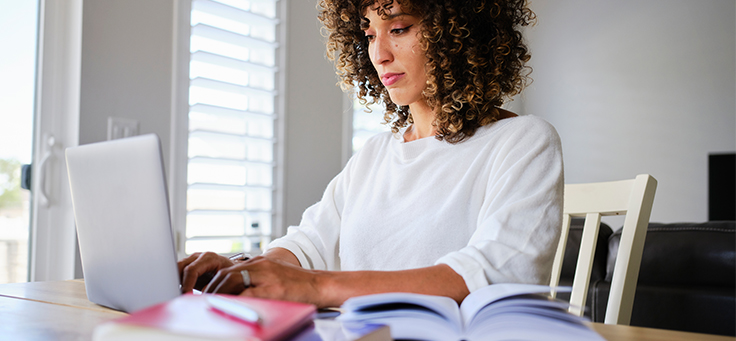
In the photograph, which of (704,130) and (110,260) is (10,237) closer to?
(110,260)

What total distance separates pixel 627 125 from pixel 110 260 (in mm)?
4739

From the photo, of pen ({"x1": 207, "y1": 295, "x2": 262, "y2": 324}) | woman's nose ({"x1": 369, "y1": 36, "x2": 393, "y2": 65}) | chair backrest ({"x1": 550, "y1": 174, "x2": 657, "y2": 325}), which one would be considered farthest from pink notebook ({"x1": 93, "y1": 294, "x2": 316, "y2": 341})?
woman's nose ({"x1": 369, "y1": 36, "x2": 393, "y2": 65})

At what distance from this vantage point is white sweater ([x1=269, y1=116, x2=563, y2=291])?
2.30 ft

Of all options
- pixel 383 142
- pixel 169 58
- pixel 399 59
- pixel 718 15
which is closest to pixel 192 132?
pixel 169 58

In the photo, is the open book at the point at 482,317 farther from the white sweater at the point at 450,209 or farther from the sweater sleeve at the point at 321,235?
the sweater sleeve at the point at 321,235

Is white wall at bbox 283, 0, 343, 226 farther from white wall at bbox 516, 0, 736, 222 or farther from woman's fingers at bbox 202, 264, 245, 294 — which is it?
white wall at bbox 516, 0, 736, 222

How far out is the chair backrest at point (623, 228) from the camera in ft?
3.00

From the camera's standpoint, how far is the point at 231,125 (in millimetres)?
2422

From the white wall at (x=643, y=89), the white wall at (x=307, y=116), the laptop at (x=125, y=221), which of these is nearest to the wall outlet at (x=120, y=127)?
the white wall at (x=307, y=116)

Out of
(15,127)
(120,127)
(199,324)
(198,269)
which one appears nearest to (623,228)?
(198,269)

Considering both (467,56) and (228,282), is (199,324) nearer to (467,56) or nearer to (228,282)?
(228,282)

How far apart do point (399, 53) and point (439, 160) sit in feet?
0.75

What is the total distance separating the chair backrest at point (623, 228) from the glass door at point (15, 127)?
1763mm

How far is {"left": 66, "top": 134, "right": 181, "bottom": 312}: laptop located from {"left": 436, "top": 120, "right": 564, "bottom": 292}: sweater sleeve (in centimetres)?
34
